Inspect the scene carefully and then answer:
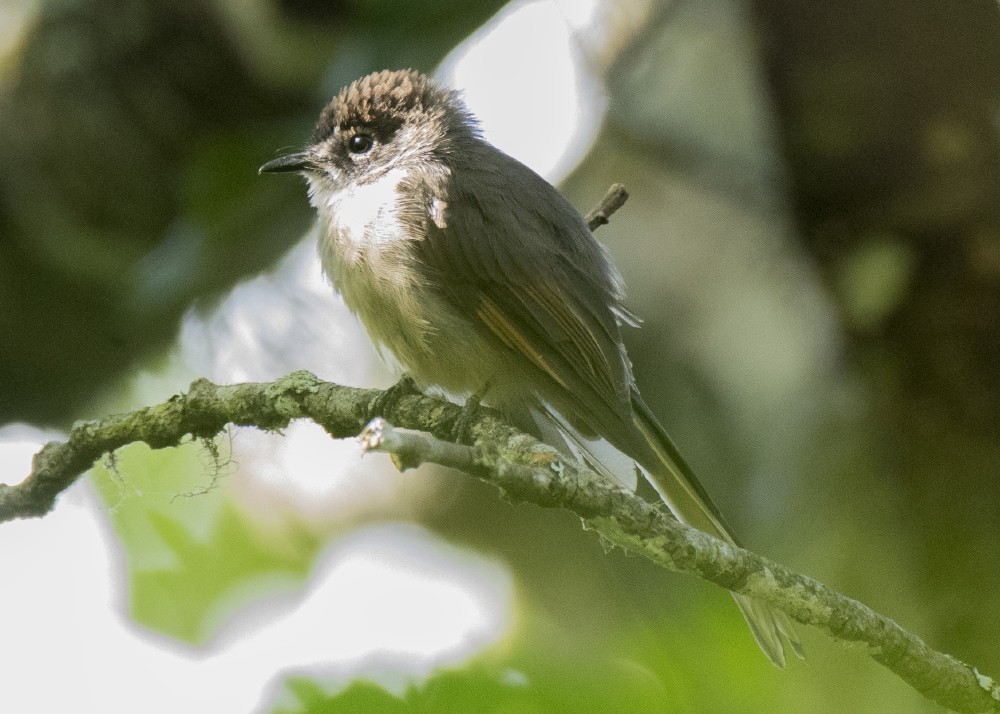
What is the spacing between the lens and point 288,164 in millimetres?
1715

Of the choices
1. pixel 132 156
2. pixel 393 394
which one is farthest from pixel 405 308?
pixel 132 156

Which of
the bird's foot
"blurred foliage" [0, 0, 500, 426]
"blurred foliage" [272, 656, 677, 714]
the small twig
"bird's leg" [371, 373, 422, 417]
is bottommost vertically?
"blurred foliage" [272, 656, 677, 714]

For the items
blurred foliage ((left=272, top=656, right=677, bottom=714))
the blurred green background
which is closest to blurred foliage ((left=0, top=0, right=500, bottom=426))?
the blurred green background

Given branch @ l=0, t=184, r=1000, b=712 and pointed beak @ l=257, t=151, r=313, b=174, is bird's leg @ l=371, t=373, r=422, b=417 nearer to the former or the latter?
branch @ l=0, t=184, r=1000, b=712

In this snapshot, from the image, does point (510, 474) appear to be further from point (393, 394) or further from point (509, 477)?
point (393, 394)

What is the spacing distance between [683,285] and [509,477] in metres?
0.93

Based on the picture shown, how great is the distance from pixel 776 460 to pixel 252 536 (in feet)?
2.93

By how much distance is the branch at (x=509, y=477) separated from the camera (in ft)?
3.20

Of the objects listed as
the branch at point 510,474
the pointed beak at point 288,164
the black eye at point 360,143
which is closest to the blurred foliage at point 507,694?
the branch at point 510,474

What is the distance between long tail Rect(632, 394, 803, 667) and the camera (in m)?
1.13

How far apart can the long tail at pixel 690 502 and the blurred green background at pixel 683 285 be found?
35mm

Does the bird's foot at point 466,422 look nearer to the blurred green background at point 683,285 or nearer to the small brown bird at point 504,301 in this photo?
the small brown bird at point 504,301

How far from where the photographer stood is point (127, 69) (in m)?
1.42

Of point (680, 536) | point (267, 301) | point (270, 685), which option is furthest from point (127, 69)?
point (680, 536)
